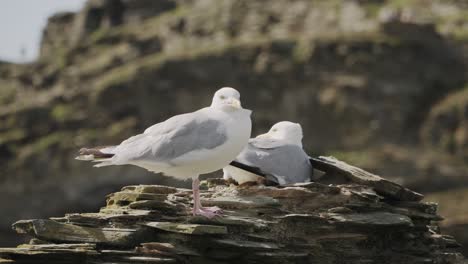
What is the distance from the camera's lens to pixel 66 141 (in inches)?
2430

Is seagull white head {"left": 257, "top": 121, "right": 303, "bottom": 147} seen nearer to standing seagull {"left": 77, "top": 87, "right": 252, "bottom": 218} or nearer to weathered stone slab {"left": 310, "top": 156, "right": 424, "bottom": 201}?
weathered stone slab {"left": 310, "top": 156, "right": 424, "bottom": 201}

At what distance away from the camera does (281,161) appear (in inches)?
627

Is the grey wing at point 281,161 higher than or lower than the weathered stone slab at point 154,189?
higher

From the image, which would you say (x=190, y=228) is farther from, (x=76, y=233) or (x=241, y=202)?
(x=76, y=233)

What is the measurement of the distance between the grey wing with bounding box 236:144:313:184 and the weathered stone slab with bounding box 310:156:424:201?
1.26ft

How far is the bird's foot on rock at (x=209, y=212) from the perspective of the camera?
14.2 meters

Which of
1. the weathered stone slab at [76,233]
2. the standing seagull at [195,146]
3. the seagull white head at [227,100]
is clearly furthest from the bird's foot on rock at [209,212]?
the seagull white head at [227,100]

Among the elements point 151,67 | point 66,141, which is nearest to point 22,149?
point 66,141

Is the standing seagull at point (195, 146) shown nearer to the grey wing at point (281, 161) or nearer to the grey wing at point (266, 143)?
the grey wing at point (281, 161)

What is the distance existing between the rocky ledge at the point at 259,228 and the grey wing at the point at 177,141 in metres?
0.85

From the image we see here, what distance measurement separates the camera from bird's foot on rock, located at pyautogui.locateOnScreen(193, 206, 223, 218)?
558 inches

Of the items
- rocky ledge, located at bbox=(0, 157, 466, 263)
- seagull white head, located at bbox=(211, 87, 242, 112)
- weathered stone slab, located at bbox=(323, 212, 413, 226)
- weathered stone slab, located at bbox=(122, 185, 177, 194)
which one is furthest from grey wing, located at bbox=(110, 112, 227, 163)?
weathered stone slab, located at bbox=(323, 212, 413, 226)

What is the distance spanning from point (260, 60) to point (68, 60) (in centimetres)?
1824

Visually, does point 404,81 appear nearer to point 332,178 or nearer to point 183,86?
point 183,86
